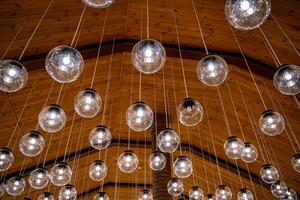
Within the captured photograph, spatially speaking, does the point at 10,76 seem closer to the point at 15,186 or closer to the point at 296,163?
the point at 15,186

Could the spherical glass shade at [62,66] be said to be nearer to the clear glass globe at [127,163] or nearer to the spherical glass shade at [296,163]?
the clear glass globe at [127,163]

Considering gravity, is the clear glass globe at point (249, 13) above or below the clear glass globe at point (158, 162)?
below

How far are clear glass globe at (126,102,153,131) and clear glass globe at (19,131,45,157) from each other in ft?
3.94

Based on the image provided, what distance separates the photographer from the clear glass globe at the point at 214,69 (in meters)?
2.88

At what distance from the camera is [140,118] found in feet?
10.9

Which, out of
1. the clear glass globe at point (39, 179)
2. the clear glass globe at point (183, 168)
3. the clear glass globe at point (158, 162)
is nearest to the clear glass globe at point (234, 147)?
the clear glass globe at point (183, 168)

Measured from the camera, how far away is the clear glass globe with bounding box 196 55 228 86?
2.88 metres

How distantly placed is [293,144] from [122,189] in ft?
27.2

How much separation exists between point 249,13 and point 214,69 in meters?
0.64

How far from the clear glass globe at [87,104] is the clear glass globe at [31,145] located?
0.83 m

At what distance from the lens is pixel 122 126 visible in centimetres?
892

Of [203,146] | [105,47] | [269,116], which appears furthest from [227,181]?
[269,116]

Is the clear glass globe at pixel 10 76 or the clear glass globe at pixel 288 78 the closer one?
the clear glass globe at pixel 10 76

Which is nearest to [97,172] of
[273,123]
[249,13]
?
[273,123]
